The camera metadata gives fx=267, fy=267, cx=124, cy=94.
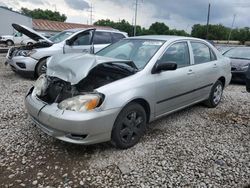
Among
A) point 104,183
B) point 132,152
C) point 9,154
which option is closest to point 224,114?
point 132,152

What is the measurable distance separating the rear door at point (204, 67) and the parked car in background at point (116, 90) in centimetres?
4

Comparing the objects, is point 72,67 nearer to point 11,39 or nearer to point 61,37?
point 61,37

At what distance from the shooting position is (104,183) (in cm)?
295

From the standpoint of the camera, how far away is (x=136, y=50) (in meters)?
4.56

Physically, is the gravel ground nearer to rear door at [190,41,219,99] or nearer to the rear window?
rear door at [190,41,219,99]

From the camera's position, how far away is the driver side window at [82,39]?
330 inches

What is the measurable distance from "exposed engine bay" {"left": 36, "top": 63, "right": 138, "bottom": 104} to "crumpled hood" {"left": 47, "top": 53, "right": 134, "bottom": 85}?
0.08 metres

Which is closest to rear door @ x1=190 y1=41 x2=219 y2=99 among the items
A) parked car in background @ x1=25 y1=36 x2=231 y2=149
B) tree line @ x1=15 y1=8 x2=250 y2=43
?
parked car in background @ x1=25 y1=36 x2=231 y2=149

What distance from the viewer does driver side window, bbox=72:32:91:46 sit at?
27.5ft

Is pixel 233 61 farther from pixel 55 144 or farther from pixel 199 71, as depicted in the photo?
pixel 55 144

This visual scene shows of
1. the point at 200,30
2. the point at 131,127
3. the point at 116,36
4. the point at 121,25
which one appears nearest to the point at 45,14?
the point at 121,25

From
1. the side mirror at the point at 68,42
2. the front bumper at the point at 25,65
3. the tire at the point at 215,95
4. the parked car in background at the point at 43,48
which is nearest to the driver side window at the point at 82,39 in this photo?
the parked car in background at the point at 43,48

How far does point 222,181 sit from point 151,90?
1.54 meters

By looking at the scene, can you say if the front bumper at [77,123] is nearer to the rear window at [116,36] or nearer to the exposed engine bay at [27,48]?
the exposed engine bay at [27,48]
